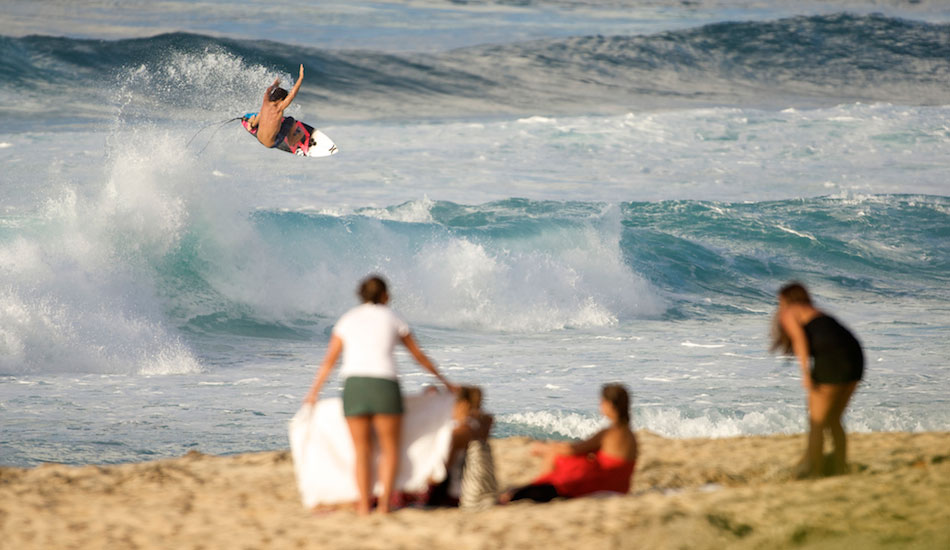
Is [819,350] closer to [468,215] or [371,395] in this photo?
[371,395]

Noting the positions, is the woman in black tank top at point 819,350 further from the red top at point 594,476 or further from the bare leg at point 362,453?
the bare leg at point 362,453

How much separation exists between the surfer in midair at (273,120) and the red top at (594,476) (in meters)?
7.70

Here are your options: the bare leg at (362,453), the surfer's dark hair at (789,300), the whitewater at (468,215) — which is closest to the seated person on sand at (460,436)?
the bare leg at (362,453)

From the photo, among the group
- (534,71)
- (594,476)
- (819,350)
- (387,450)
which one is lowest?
(594,476)

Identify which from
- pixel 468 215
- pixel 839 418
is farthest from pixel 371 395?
pixel 468 215

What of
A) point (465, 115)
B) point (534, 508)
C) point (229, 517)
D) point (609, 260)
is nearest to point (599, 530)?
point (534, 508)

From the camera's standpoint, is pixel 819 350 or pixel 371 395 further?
pixel 819 350

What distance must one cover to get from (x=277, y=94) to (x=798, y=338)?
8516 mm

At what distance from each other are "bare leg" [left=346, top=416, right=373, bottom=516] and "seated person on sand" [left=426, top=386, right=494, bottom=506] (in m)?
0.37

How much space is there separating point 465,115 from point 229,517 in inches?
1175

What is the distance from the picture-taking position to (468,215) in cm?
2256

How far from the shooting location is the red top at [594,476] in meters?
5.52

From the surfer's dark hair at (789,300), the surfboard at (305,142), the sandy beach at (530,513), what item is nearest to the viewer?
the sandy beach at (530,513)

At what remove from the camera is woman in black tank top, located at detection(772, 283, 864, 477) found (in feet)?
18.0
